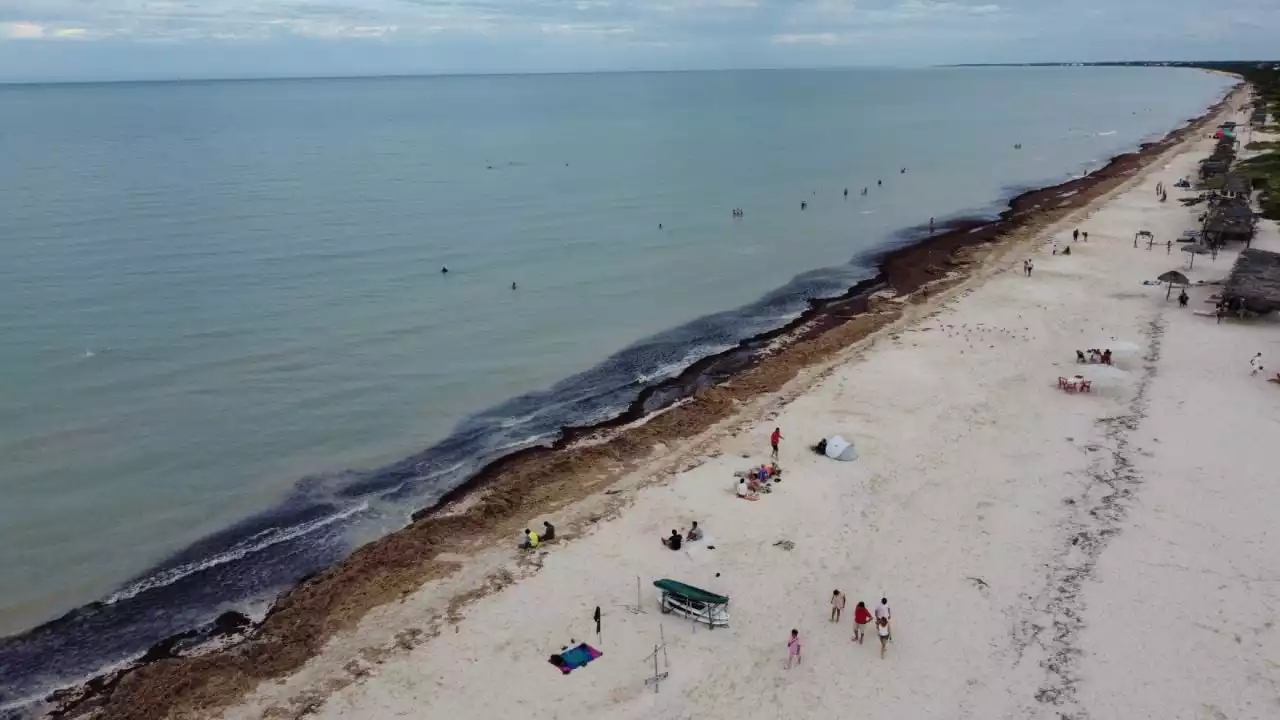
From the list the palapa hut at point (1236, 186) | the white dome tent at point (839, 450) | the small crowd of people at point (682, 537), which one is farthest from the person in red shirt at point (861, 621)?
the palapa hut at point (1236, 186)

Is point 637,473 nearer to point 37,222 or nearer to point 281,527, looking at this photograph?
point 281,527

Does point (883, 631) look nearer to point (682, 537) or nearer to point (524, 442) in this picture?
point (682, 537)

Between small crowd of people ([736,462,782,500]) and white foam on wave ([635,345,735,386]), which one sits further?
white foam on wave ([635,345,735,386])

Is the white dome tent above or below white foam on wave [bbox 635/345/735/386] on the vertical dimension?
above

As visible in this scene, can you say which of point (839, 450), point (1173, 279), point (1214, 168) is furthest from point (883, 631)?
point (1214, 168)

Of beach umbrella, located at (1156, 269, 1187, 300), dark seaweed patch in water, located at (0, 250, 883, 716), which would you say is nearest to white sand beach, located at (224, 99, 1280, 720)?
dark seaweed patch in water, located at (0, 250, 883, 716)

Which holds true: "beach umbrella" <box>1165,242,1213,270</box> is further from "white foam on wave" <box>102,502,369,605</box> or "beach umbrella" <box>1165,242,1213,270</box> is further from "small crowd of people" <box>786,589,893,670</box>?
"white foam on wave" <box>102,502,369,605</box>
